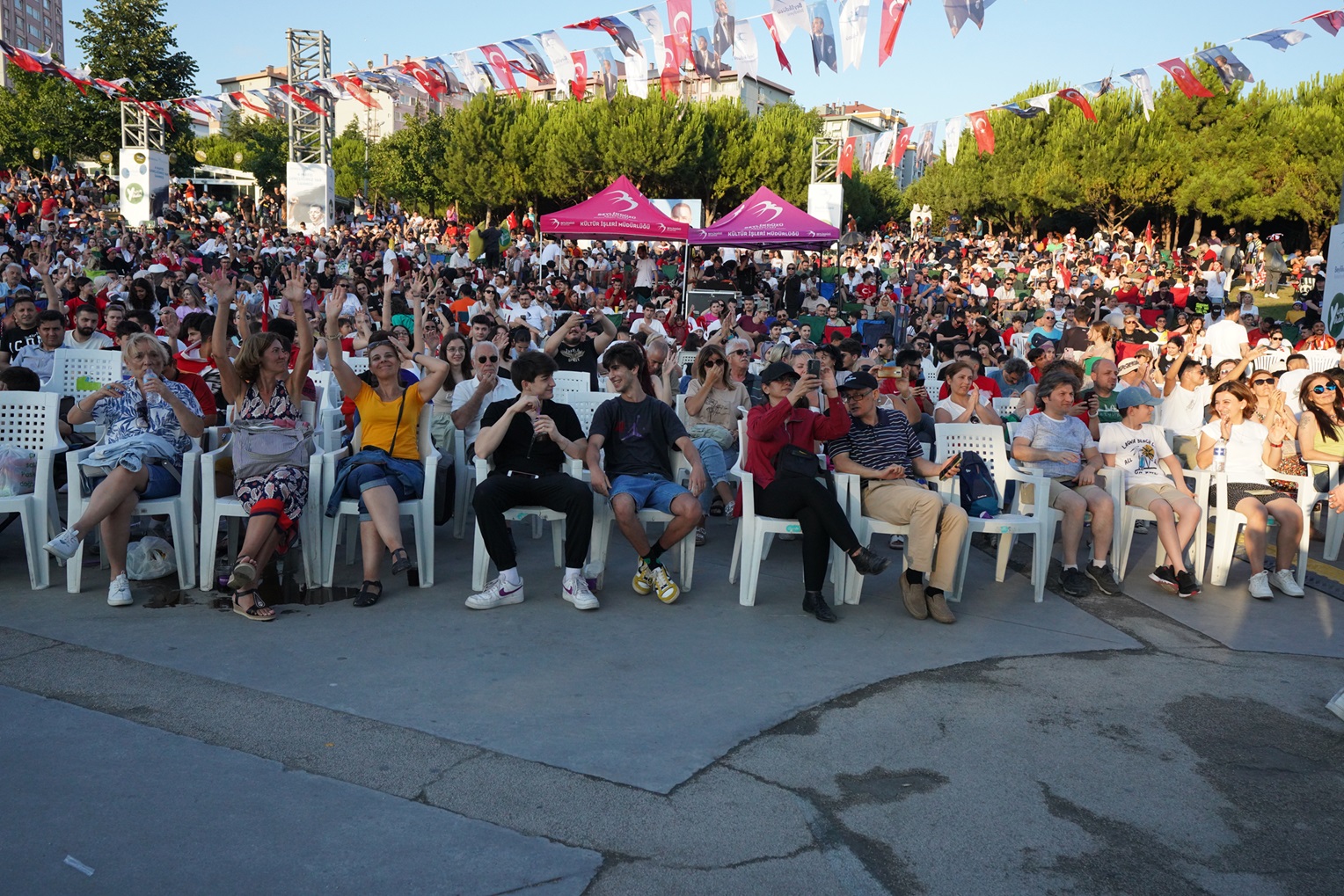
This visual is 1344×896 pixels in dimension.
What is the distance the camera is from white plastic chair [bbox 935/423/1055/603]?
5.49 m

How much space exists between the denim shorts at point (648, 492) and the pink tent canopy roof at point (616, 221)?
35.3 ft

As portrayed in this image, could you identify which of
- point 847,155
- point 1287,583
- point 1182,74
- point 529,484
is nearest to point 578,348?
point 529,484

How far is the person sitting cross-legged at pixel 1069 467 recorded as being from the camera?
227 inches

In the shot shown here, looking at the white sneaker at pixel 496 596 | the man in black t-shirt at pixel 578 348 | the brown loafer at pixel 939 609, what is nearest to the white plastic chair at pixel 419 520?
the white sneaker at pixel 496 596

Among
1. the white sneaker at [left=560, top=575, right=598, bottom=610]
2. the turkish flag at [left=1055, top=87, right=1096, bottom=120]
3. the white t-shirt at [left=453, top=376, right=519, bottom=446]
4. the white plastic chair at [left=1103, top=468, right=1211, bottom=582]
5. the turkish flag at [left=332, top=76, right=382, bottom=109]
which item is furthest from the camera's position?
the turkish flag at [left=332, top=76, right=382, bottom=109]

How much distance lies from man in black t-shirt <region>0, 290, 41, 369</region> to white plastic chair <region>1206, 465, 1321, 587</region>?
7.79 metres

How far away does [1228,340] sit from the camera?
11609mm

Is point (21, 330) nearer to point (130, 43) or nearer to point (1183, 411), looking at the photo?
point (1183, 411)

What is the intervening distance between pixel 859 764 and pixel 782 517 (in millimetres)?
1992

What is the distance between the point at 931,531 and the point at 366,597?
2.75 metres

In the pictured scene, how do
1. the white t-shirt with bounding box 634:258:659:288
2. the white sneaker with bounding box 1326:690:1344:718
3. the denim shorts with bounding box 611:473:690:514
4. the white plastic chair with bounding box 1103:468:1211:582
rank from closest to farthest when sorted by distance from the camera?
the white sneaker with bounding box 1326:690:1344:718, the denim shorts with bounding box 611:473:690:514, the white plastic chair with bounding box 1103:468:1211:582, the white t-shirt with bounding box 634:258:659:288

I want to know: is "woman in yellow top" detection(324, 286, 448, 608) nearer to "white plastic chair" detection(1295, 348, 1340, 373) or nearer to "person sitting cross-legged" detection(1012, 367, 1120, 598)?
"person sitting cross-legged" detection(1012, 367, 1120, 598)

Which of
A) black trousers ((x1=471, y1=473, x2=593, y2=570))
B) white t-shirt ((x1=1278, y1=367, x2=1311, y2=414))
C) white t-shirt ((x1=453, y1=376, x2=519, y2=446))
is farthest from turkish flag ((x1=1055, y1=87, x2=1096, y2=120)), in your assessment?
black trousers ((x1=471, y1=473, x2=593, y2=570))

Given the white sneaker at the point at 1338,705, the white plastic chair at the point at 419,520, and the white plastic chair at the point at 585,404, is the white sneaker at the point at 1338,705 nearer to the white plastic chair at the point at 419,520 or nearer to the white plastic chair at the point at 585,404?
the white plastic chair at the point at 419,520
